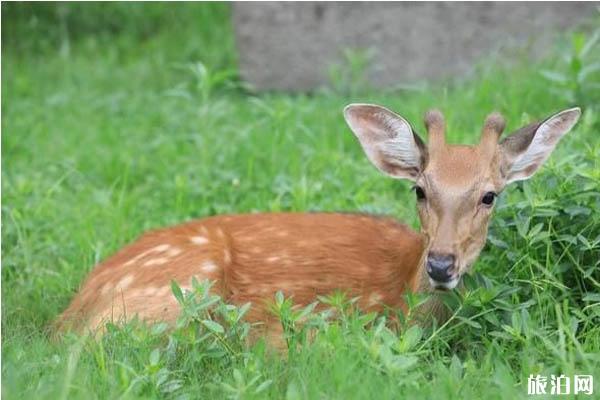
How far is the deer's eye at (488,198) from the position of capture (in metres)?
5.17

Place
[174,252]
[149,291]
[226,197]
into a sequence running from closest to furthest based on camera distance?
[149,291] → [174,252] → [226,197]

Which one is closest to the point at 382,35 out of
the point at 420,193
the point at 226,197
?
the point at 226,197

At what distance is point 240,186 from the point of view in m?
7.27

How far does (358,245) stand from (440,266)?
104 centimetres

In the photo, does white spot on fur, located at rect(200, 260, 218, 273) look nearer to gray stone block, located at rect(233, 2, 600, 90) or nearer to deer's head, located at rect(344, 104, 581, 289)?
deer's head, located at rect(344, 104, 581, 289)

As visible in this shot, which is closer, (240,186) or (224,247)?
(224,247)

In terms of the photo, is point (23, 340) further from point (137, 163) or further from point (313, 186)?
point (137, 163)

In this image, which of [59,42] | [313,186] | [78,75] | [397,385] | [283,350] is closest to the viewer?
[397,385]

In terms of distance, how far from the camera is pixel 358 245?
233 inches

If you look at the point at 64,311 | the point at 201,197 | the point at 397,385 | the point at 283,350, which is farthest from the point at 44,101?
the point at 397,385

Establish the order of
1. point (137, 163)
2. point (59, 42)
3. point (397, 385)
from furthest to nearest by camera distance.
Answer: point (59, 42) → point (137, 163) → point (397, 385)

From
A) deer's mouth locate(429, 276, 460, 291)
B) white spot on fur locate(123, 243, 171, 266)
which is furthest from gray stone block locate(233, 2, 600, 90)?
deer's mouth locate(429, 276, 460, 291)

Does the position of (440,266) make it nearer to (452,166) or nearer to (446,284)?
(446,284)

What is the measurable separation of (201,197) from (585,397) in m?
3.17
